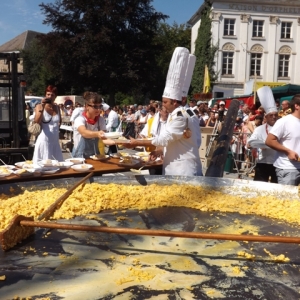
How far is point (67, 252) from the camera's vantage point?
2.30 metres

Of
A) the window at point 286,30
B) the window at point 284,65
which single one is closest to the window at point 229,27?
the window at point 286,30

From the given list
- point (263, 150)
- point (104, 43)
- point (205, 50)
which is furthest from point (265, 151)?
point (205, 50)

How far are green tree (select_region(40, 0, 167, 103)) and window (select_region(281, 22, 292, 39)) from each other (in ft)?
45.5

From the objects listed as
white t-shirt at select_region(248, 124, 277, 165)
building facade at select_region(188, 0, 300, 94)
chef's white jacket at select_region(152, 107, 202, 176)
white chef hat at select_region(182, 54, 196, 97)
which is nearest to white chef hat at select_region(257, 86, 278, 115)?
white t-shirt at select_region(248, 124, 277, 165)

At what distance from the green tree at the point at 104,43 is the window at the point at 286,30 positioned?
13872 mm

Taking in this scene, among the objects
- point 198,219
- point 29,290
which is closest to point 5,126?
point 198,219

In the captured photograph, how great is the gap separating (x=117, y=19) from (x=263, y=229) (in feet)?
94.8

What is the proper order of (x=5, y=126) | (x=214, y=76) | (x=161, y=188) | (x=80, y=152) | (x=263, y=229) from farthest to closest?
(x=214, y=76) < (x=5, y=126) < (x=80, y=152) < (x=161, y=188) < (x=263, y=229)

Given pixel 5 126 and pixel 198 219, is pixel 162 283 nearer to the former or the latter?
pixel 198 219

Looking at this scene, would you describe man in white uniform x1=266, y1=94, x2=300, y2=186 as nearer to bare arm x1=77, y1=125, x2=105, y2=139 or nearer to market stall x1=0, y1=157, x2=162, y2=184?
market stall x1=0, y1=157, x2=162, y2=184

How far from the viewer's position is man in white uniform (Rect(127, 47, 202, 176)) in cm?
379

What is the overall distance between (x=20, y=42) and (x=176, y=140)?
6751cm

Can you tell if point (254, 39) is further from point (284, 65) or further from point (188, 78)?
point (188, 78)

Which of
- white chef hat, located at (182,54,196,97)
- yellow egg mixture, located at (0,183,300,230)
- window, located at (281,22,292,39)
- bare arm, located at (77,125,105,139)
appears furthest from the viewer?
window, located at (281,22,292,39)
